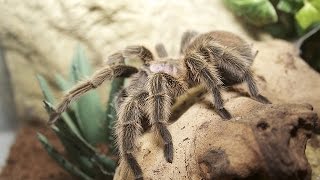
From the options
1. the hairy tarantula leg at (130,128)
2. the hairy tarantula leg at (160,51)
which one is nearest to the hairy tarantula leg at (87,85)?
the hairy tarantula leg at (130,128)

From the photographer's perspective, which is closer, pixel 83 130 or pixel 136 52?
pixel 136 52

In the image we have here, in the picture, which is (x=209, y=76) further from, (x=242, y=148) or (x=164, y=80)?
(x=242, y=148)

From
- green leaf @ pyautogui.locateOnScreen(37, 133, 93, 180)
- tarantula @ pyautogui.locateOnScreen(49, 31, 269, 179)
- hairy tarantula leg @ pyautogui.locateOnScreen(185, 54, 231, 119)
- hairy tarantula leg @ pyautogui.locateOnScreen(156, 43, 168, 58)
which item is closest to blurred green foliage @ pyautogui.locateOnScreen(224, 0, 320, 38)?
tarantula @ pyautogui.locateOnScreen(49, 31, 269, 179)

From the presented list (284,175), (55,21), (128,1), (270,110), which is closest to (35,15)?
(55,21)

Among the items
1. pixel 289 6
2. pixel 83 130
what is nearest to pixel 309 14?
pixel 289 6

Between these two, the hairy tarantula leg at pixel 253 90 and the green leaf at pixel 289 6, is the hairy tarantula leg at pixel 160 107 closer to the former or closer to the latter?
the hairy tarantula leg at pixel 253 90
